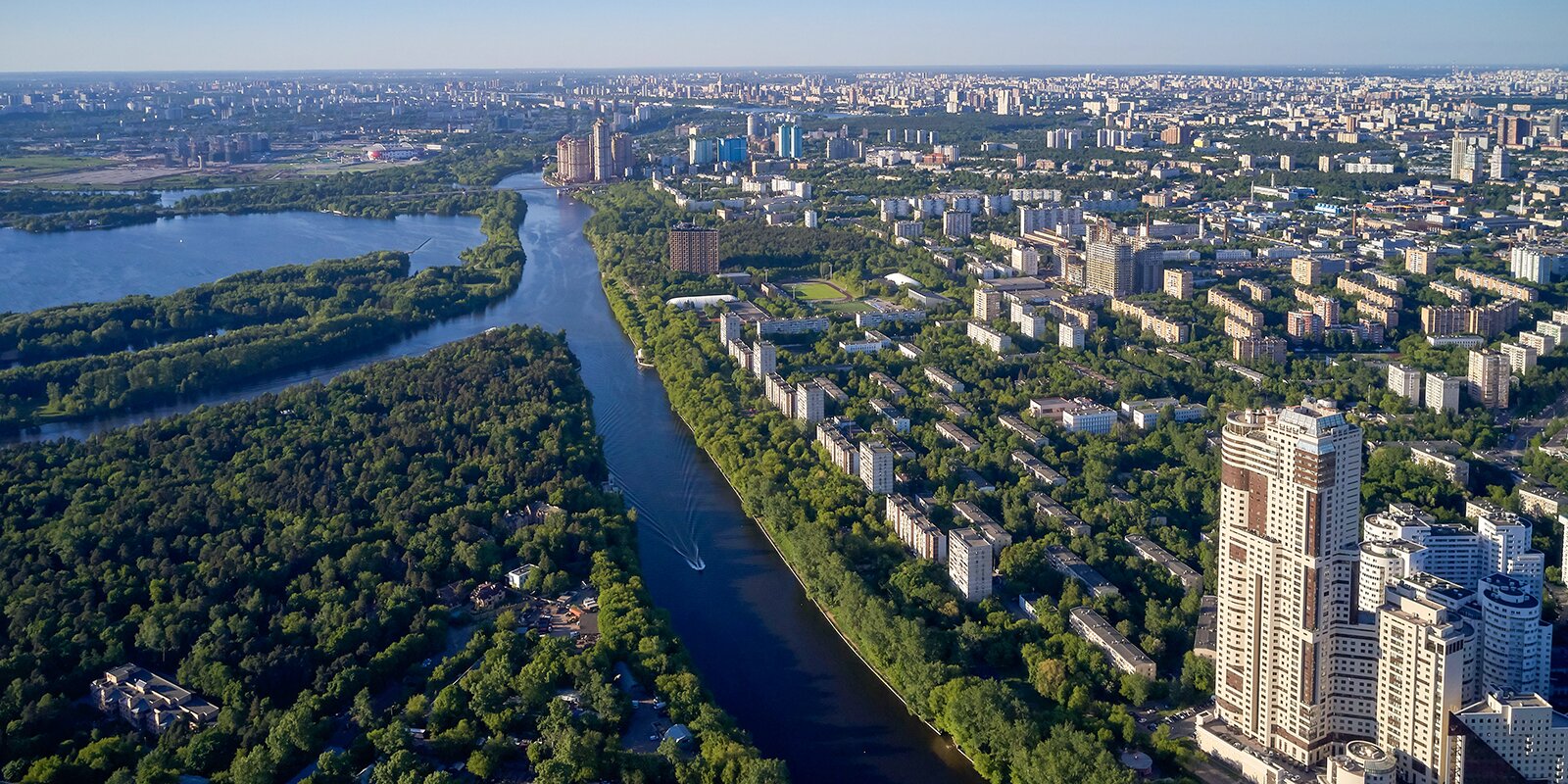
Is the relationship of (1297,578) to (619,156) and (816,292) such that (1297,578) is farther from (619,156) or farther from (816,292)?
(619,156)

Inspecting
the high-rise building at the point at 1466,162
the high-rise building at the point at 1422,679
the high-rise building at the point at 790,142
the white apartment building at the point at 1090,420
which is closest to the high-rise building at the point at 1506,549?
the high-rise building at the point at 1422,679

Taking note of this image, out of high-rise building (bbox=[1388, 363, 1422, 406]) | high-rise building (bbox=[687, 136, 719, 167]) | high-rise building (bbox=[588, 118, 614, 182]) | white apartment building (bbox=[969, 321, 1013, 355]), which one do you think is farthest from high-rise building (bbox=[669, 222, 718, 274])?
high-rise building (bbox=[687, 136, 719, 167])

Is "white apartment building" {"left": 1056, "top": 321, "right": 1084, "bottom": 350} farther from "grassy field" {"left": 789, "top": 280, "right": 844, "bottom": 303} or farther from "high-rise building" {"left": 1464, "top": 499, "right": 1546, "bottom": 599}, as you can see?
"high-rise building" {"left": 1464, "top": 499, "right": 1546, "bottom": 599}

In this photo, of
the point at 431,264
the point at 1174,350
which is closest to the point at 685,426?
the point at 1174,350

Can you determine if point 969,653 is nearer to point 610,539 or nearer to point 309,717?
point 610,539

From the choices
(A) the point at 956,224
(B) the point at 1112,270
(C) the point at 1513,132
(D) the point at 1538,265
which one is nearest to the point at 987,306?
(B) the point at 1112,270
